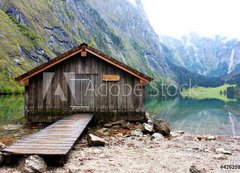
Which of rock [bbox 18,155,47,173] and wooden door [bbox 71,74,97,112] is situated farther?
wooden door [bbox 71,74,97,112]

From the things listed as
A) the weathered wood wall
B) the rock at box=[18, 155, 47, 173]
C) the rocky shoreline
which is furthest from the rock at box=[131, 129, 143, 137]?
the rock at box=[18, 155, 47, 173]

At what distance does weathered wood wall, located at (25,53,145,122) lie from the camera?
810 inches

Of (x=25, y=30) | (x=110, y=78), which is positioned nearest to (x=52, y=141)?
(x=110, y=78)

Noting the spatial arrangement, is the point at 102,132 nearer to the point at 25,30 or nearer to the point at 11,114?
the point at 11,114

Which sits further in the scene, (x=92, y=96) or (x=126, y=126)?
(x=92, y=96)

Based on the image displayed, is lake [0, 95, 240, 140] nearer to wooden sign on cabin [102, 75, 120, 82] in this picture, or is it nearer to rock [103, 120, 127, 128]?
rock [103, 120, 127, 128]

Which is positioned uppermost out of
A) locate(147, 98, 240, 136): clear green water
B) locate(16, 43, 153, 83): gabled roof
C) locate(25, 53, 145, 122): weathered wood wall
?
locate(16, 43, 153, 83): gabled roof

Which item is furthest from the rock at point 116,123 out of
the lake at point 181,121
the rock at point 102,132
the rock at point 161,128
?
the lake at point 181,121

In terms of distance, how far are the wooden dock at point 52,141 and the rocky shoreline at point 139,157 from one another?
57 centimetres

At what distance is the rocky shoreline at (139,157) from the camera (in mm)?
10327

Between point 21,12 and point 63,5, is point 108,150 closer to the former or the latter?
point 21,12

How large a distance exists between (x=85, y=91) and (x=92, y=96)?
638mm

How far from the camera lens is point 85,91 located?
2083cm

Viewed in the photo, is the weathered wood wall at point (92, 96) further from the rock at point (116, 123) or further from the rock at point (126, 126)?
the rock at point (126, 126)
